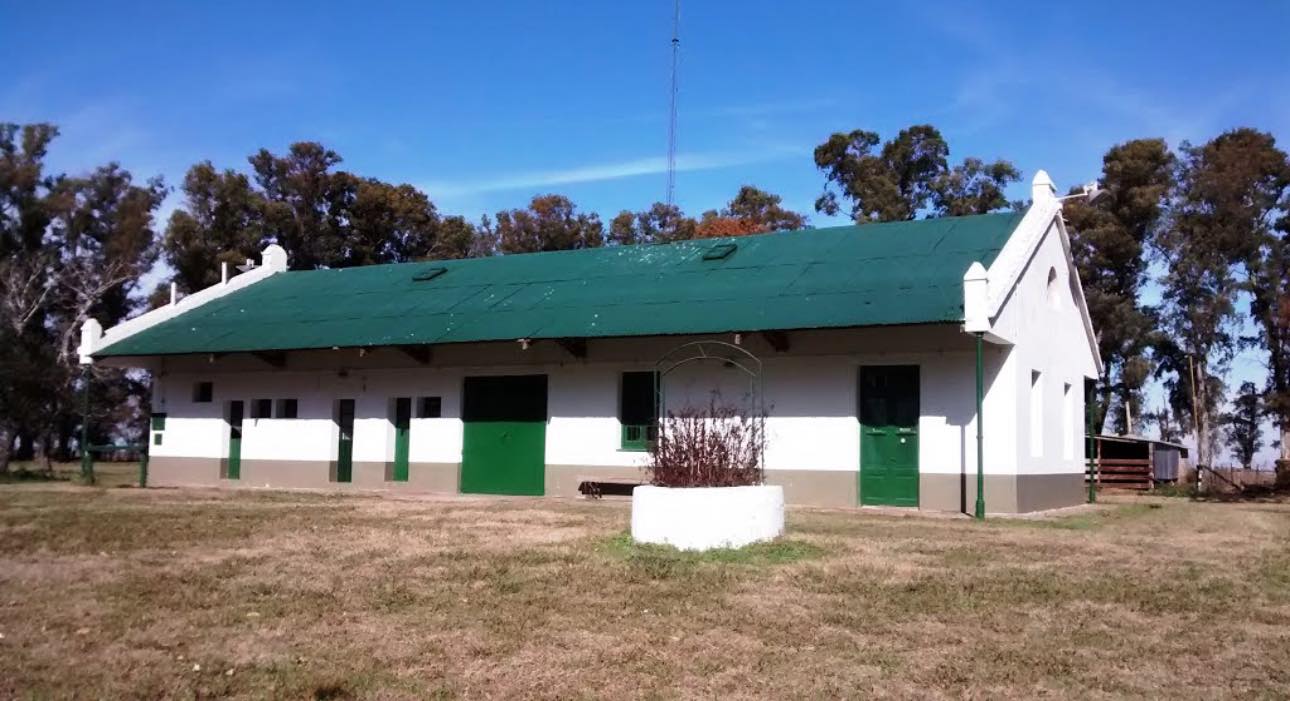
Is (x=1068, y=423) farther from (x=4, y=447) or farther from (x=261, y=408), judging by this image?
(x=4, y=447)

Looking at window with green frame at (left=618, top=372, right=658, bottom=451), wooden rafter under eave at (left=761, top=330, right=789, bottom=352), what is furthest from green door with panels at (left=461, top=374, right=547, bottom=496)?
wooden rafter under eave at (left=761, top=330, right=789, bottom=352)

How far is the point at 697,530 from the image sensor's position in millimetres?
10359

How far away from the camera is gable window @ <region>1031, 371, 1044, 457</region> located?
1956cm

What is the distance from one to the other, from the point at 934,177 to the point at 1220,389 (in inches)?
586

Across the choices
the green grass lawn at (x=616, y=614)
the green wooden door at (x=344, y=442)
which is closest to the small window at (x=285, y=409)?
the green wooden door at (x=344, y=442)

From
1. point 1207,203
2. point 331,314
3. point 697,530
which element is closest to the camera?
point 697,530

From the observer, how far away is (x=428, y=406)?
23359mm

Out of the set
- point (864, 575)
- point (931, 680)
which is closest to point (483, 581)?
point (864, 575)

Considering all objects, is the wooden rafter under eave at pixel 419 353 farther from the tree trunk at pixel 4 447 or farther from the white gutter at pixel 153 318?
the tree trunk at pixel 4 447

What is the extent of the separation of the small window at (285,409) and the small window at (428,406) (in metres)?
3.61

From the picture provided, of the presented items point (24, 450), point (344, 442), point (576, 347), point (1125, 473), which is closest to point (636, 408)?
point (576, 347)

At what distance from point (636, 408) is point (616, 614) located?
13552 mm

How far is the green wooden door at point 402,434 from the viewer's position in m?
23.6

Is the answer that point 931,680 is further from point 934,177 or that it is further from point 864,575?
point 934,177
